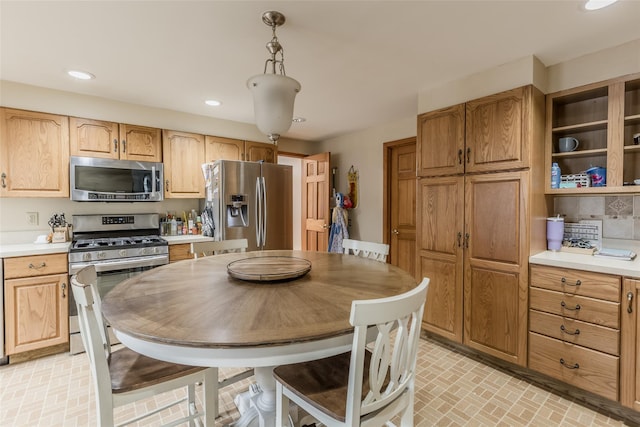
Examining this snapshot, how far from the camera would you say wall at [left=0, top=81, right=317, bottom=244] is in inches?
106

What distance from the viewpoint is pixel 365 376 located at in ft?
4.15

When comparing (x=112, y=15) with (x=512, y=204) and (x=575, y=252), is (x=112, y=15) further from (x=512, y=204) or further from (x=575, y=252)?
(x=575, y=252)

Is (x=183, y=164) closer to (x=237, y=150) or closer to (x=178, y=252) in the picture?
(x=237, y=150)

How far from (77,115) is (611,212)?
4.68 m

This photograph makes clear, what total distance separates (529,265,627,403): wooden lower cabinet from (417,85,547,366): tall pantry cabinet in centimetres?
9

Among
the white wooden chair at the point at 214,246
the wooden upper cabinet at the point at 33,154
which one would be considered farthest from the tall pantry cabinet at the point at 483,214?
the wooden upper cabinet at the point at 33,154

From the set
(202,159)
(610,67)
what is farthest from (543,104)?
(202,159)

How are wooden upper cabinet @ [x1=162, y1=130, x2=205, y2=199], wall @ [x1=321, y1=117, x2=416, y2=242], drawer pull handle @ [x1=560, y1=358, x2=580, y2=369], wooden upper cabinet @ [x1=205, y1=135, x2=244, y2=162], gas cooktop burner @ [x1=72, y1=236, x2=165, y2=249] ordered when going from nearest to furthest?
drawer pull handle @ [x1=560, y1=358, x2=580, y2=369] → gas cooktop burner @ [x1=72, y1=236, x2=165, y2=249] → wooden upper cabinet @ [x1=162, y1=130, x2=205, y2=199] → wooden upper cabinet @ [x1=205, y1=135, x2=244, y2=162] → wall @ [x1=321, y1=117, x2=416, y2=242]

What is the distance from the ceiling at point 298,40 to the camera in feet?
5.44

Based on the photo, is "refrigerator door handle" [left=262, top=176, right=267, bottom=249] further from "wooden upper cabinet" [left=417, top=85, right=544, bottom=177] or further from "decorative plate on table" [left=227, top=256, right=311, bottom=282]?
"wooden upper cabinet" [left=417, top=85, right=544, bottom=177]

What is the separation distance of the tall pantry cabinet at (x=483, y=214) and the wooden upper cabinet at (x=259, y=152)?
2082mm

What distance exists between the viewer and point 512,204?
2.26m

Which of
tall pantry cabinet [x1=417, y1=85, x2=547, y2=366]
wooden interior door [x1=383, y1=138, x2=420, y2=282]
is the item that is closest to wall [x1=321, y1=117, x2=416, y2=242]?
wooden interior door [x1=383, y1=138, x2=420, y2=282]

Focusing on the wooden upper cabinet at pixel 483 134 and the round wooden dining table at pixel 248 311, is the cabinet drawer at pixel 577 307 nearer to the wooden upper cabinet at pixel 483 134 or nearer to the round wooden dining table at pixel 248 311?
the wooden upper cabinet at pixel 483 134
